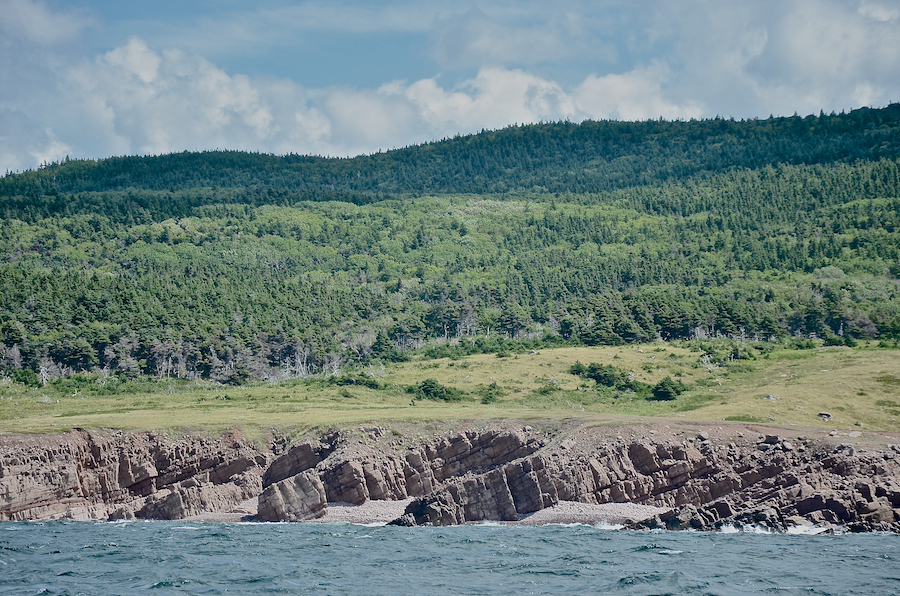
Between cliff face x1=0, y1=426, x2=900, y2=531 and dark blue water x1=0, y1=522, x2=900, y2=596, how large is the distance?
3.83 metres

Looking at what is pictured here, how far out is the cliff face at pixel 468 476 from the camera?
2581 inches

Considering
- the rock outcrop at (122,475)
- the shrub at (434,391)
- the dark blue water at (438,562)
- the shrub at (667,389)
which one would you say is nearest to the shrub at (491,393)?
the shrub at (434,391)

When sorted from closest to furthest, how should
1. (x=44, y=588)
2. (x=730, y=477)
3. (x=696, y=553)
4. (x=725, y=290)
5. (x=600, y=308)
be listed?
(x=44, y=588) → (x=696, y=553) → (x=730, y=477) → (x=600, y=308) → (x=725, y=290)

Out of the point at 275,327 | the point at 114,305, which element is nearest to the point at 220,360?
the point at 275,327

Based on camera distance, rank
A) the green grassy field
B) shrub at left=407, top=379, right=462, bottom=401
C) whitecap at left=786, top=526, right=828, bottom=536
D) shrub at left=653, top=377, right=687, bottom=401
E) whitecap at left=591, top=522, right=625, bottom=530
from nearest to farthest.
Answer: whitecap at left=786, top=526, right=828, bottom=536 → whitecap at left=591, top=522, right=625, bottom=530 → the green grassy field → shrub at left=653, top=377, right=687, bottom=401 → shrub at left=407, top=379, right=462, bottom=401

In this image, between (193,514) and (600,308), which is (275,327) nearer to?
(600,308)

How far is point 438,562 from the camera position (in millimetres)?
53094

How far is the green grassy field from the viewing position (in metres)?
86.9

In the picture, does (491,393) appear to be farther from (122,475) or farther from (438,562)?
(438,562)

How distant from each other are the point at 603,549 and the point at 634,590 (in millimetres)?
10813

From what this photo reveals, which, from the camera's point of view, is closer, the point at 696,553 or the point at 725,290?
the point at 696,553

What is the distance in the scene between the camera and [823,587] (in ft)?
152

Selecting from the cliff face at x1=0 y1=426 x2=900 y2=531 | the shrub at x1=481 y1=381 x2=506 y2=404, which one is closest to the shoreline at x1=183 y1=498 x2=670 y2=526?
the cliff face at x1=0 y1=426 x2=900 y2=531

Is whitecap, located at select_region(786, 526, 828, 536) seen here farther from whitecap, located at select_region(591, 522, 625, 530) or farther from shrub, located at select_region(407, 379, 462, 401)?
shrub, located at select_region(407, 379, 462, 401)
